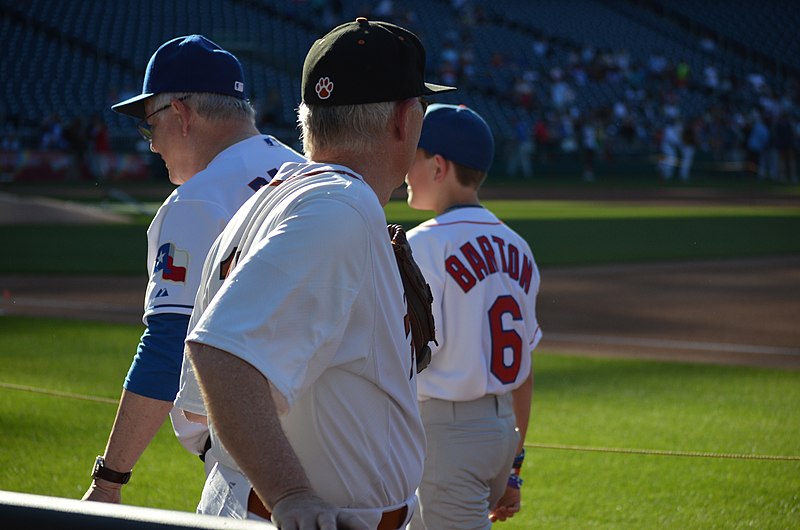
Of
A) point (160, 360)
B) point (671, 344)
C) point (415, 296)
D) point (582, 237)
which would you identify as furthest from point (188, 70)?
point (582, 237)

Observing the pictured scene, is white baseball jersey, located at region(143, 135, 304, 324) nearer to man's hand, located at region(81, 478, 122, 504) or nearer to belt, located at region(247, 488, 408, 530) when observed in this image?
man's hand, located at region(81, 478, 122, 504)

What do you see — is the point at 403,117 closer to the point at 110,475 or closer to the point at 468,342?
the point at 110,475

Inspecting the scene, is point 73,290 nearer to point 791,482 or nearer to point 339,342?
point 791,482

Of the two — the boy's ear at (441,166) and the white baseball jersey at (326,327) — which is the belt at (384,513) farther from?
the boy's ear at (441,166)

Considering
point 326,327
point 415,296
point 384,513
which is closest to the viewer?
Answer: point 326,327

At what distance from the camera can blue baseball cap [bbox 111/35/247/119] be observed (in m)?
3.19

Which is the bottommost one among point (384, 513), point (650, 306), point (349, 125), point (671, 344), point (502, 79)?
point (502, 79)

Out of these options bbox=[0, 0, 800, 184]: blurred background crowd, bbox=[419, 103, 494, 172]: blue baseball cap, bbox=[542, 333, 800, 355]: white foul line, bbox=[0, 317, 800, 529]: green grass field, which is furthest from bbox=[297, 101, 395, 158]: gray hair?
bbox=[0, 0, 800, 184]: blurred background crowd

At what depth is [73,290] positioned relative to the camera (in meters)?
13.0

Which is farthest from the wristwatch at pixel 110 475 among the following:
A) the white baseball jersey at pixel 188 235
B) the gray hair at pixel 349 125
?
the gray hair at pixel 349 125

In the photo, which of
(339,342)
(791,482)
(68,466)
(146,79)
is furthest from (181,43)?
(791,482)

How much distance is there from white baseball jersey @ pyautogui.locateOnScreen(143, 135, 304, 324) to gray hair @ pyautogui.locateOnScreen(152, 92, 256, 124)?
0.21 metres

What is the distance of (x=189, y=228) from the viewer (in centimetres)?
294

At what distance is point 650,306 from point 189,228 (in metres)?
9.99
